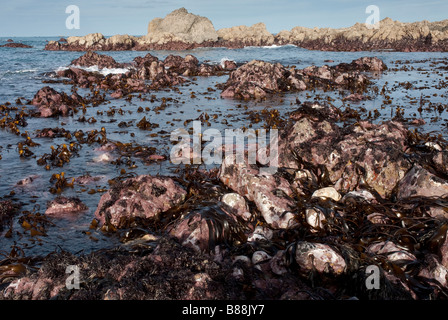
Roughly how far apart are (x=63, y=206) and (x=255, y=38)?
7833cm

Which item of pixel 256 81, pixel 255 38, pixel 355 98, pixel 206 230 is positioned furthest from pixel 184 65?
pixel 255 38

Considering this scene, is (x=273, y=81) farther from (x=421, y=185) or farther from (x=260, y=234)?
(x=260, y=234)

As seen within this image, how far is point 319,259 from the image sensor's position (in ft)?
10.8

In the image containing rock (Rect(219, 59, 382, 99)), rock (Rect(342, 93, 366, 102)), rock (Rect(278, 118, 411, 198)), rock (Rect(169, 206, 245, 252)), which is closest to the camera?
rock (Rect(169, 206, 245, 252))

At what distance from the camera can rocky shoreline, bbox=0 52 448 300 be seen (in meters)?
2.86

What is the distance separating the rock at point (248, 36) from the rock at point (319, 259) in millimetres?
71911

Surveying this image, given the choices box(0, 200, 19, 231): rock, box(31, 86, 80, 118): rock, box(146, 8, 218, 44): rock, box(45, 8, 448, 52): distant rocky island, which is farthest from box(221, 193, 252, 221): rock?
box(146, 8, 218, 44): rock

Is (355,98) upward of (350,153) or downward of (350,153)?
upward

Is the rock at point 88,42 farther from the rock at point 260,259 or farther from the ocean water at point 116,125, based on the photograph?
the rock at point 260,259

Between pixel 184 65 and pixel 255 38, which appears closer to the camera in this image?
pixel 184 65

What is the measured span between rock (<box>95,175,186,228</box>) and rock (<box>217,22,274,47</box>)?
6996 centimetres

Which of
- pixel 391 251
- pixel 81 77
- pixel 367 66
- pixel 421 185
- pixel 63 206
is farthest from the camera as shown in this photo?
pixel 367 66

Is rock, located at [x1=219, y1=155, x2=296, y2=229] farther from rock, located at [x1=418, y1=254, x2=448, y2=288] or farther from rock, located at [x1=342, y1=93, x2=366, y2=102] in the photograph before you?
rock, located at [x1=342, y1=93, x2=366, y2=102]
